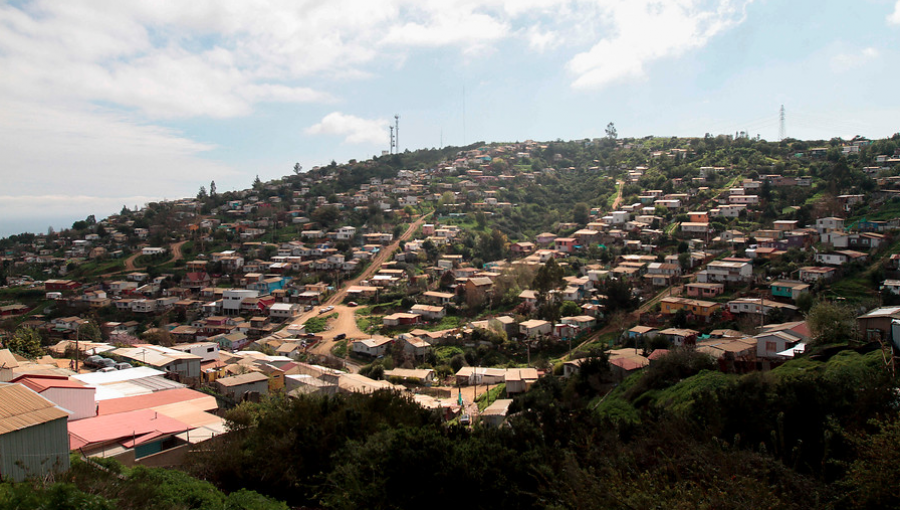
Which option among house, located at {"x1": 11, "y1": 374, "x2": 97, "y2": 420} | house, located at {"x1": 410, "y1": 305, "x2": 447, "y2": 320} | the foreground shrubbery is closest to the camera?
the foreground shrubbery

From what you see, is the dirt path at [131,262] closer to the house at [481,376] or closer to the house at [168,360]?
the house at [168,360]

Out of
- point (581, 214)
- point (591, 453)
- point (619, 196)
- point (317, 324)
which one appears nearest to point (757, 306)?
point (591, 453)

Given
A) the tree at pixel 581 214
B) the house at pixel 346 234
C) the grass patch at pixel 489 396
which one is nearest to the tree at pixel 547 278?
the grass patch at pixel 489 396

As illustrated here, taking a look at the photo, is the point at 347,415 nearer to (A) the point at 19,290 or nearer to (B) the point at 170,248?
(A) the point at 19,290

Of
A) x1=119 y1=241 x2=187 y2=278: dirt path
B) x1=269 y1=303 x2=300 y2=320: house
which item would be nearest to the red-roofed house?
x1=269 y1=303 x2=300 y2=320: house

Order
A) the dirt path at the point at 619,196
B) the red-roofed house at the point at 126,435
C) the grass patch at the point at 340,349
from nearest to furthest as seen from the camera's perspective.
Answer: the red-roofed house at the point at 126,435, the grass patch at the point at 340,349, the dirt path at the point at 619,196

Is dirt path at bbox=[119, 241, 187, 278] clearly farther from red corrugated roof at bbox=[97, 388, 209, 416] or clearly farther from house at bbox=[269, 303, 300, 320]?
red corrugated roof at bbox=[97, 388, 209, 416]

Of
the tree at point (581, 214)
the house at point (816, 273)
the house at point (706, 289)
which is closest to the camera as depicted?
the house at point (816, 273)

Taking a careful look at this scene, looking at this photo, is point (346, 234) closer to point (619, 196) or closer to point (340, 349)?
point (340, 349)
